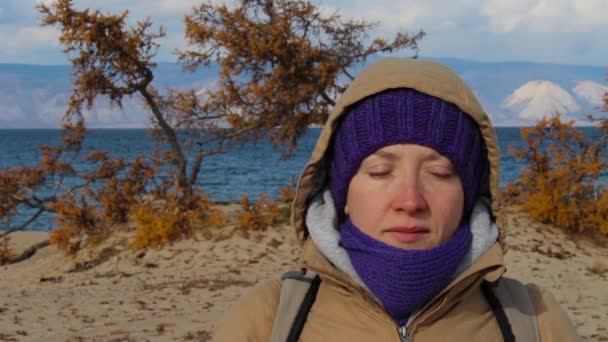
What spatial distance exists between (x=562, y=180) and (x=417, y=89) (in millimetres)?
11572

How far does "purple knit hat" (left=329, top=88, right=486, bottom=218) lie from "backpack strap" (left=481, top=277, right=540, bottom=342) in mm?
281

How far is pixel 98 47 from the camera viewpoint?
12227mm

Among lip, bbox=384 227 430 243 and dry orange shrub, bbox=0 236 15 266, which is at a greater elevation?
lip, bbox=384 227 430 243

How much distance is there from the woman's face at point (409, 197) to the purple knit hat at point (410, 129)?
0.03 m

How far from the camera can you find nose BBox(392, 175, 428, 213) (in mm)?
1932

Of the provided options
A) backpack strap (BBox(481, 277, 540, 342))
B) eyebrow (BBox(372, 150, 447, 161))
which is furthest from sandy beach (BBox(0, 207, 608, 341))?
→ eyebrow (BBox(372, 150, 447, 161))

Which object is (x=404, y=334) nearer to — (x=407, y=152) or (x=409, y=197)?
(x=409, y=197)

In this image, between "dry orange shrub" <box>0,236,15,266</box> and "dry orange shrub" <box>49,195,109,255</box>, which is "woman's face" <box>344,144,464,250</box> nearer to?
"dry orange shrub" <box>49,195,109,255</box>

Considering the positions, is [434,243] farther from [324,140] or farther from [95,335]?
[95,335]

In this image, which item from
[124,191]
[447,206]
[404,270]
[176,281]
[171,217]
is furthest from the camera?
[124,191]

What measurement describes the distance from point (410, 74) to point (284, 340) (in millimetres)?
754

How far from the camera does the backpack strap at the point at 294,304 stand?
6.42 ft

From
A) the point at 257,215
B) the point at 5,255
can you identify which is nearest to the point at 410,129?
the point at 257,215

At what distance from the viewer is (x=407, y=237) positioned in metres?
1.96
